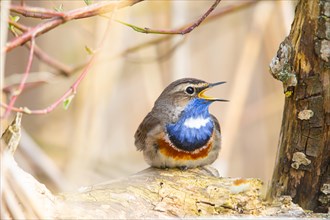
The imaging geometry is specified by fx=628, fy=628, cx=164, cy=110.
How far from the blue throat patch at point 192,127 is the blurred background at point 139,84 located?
0.62 m

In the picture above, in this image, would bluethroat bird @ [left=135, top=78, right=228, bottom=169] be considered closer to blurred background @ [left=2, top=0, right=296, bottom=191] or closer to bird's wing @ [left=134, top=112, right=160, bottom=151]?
bird's wing @ [left=134, top=112, right=160, bottom=151]

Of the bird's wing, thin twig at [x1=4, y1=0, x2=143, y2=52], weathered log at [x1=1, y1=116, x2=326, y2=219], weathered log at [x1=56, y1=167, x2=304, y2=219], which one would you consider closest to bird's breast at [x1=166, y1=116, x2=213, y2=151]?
the bird's wing

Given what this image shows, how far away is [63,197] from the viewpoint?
274cm

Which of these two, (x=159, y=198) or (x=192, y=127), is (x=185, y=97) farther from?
(x=159, y=198)

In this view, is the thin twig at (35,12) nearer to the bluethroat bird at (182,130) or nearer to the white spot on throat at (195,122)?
the bluethroat bird at (182,130)

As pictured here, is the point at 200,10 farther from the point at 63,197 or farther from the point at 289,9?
the point at 63,197

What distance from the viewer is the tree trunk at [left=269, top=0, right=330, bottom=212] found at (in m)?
3.07

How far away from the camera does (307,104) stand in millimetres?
3152

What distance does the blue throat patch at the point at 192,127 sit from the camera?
12.6 feet

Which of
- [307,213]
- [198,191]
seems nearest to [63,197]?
[198,191]

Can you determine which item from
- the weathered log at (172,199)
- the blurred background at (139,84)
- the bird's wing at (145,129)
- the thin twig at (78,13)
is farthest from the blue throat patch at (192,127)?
the thin twig at (78,13)

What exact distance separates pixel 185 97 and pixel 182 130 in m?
0.22

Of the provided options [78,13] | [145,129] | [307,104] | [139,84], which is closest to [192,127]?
[145,129]

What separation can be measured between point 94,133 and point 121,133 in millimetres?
1486
